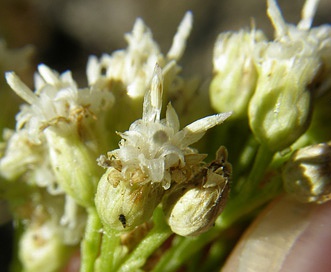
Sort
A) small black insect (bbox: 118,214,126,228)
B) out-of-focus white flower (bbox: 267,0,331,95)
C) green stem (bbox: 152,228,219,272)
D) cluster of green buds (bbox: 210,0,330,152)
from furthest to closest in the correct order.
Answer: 1. green stem (bbox: 152,228,219,272)
2. out-of-focus white flower (bbox: 267,0,331,95)
3. cluster of green buds (bbox: 210,0,330,152)
4. small black insect (bbox: 118,214,126,228)

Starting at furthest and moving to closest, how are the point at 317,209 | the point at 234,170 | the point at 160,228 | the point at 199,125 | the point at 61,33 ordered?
the point at 61,33
the point at 317,209
the point at 234,170
the point at 160,228
the point at 199,125

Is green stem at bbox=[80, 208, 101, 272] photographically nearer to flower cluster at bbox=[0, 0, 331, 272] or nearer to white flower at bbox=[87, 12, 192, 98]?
flower cluster at bbox=[0, 0, 331, 272]

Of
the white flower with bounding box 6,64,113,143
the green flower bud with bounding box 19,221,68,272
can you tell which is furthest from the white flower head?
the green flower bud with bounding box 19,221,68,272

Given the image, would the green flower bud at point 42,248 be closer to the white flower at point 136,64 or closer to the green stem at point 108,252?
the green stem at point 108,252

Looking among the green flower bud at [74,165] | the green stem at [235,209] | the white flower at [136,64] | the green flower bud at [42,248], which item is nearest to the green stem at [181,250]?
the green stem at [235,209]

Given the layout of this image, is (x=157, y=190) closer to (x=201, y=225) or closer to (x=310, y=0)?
(x=201, y=225)

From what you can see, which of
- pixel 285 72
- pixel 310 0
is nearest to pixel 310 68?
pixel 285 72
